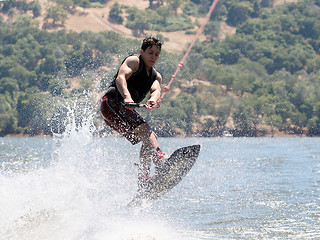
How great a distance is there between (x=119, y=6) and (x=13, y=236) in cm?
16115

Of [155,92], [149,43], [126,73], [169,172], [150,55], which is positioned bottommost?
[169,172]

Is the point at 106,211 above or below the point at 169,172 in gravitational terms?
below

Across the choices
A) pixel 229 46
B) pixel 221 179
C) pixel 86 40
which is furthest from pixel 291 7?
pixel 221 179

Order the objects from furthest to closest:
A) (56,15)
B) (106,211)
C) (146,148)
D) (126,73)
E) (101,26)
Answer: (101,26), (56,15), (106,211), (146,148), (126,73)

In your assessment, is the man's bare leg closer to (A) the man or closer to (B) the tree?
(A) the man

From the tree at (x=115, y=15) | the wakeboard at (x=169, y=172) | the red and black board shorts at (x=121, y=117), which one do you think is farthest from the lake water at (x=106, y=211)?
the tree at (x=115, y=15)

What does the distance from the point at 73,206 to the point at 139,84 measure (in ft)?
6.43

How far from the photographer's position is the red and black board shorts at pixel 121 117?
26.5ft

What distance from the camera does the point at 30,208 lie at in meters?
8.13

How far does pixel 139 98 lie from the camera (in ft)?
26.8

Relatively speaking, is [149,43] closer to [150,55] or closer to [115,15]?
[150,55]

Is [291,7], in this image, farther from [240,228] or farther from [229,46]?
[240,228]

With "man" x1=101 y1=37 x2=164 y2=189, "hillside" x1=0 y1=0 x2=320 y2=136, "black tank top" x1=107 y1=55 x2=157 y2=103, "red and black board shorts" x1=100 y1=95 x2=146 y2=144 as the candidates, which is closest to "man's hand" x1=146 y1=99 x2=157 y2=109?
"man" x1=101 y1=37 x2=164 y2=189

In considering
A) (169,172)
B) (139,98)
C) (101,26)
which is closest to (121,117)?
(139,98)
